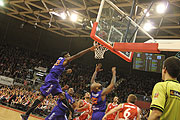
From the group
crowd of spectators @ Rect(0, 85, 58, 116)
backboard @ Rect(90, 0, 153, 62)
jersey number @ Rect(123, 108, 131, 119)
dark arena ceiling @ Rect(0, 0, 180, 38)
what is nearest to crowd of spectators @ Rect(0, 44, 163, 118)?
crowd of spectators @ Rect(0, 85, 58, 116)

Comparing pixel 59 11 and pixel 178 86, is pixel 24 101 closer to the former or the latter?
pixel 59 11

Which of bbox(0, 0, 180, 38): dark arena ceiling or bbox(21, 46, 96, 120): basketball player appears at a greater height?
bbox(0, 0, 180, 38): dark arena ceiling

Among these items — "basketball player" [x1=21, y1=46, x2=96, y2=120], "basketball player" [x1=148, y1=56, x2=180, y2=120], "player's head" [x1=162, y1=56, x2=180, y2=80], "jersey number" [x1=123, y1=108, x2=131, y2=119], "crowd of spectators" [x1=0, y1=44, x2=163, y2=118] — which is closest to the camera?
"basketball player" [x1=148, y1=56, x2=180, y2=120]

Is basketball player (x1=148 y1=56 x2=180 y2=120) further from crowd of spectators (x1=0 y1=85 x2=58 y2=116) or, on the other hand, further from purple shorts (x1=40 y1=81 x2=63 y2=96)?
crowd of spectators (x1=0 y1=85 x2=58 y2=116)

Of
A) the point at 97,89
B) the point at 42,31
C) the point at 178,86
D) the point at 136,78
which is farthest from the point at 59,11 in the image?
the point at 178,86

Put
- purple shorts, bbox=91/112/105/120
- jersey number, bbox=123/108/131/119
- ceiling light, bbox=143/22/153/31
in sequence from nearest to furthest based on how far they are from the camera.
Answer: jersey number, bbox=123/108/131/119
purple shorts, bbox=91/112/105/120
ceiling light, bbox=143/22/153/31

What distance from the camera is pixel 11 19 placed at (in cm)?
2039

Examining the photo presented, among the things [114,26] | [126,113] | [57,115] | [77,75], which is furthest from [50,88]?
[77,75]

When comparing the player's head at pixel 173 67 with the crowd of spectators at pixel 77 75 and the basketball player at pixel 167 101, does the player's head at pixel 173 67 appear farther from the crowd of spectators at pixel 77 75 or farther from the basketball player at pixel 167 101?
the crowd of spectators at pixel 77 75

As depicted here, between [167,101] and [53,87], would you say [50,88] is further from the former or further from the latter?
[167,101]

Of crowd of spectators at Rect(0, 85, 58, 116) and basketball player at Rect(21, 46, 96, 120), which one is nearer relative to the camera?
basketball player at Rect(21, 46, 96, 120)

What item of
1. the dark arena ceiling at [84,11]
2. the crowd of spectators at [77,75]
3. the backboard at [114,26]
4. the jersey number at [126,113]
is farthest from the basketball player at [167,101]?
the crowd of spectators at [77,75]

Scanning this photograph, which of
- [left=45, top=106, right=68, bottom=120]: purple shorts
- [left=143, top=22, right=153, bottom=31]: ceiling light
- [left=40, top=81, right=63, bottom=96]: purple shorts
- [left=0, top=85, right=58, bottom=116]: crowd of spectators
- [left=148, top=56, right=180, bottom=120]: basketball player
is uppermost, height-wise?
[left=143, top=22, right=153, bottom=31]: ceiling light

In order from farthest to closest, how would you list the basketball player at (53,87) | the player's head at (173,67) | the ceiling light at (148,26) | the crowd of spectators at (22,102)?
1. the ceiling light at (148,26)
2. the crowd of spectators at (22,102)
3. the basketball player at (53,87)
4. the player's head at (173,67)
